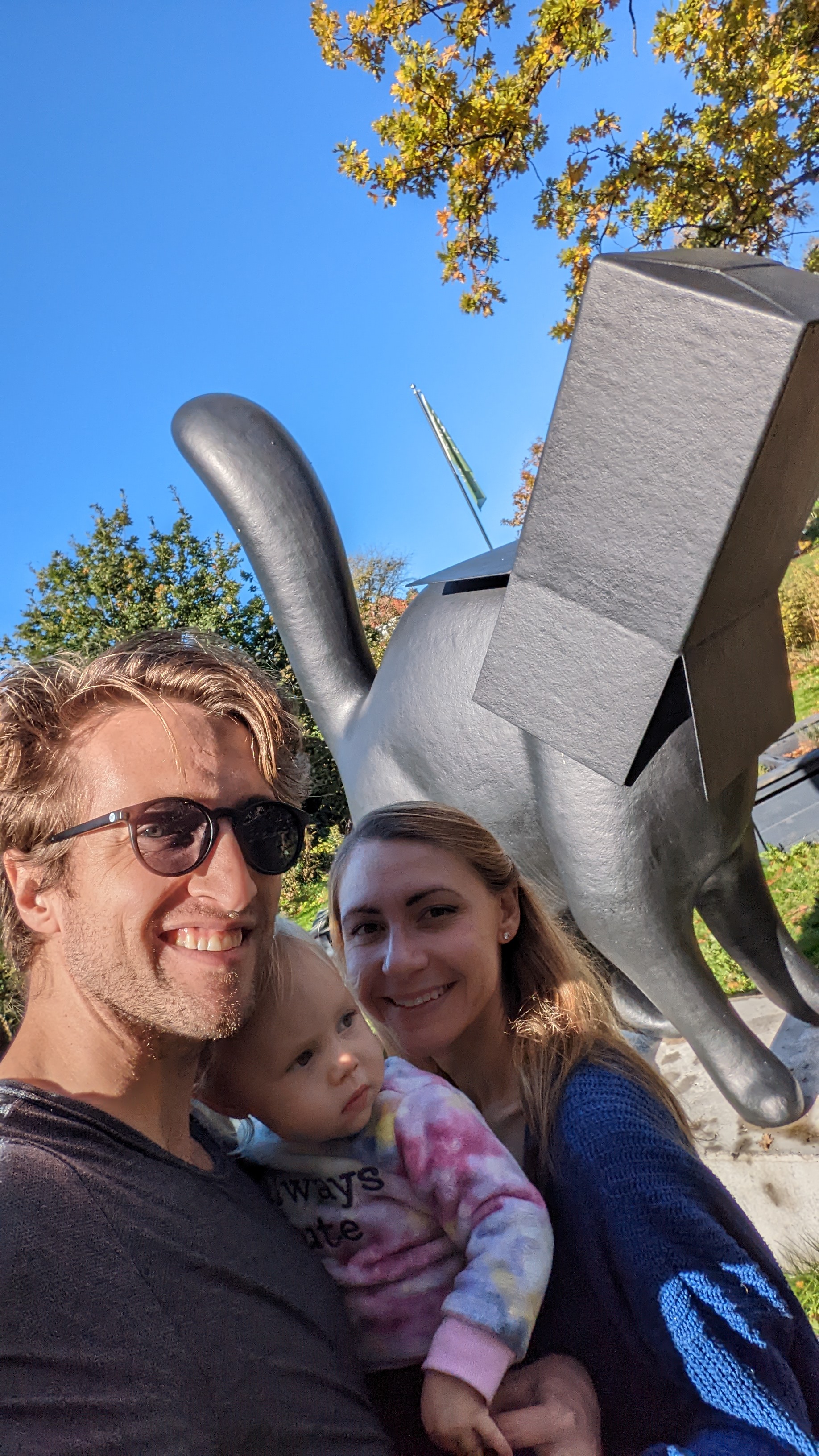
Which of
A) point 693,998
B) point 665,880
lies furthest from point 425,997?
point 693,998

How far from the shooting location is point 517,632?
1.42m

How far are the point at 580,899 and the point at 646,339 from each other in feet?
4.50

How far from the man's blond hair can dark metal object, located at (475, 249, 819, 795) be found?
46 cm

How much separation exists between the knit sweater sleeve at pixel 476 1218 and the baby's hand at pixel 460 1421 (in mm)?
20

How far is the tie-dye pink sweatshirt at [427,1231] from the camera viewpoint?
3.14 ft

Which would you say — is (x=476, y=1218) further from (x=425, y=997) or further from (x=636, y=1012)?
(x=636, y=1012)

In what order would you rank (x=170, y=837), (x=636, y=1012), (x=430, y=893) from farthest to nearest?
(x=636, y=1012)
(x=430, y=893)
(x=170, y=837)

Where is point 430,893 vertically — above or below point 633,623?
below

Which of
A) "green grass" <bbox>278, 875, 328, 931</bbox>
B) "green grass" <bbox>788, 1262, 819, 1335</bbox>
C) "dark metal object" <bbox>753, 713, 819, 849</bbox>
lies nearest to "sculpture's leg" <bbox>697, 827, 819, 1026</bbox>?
"green grass" <bbox>788, 1262, 819, 1335</bbox>

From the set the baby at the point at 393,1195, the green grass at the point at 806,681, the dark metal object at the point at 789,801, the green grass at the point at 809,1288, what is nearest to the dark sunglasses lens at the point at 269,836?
the baby at the point at 393,1195

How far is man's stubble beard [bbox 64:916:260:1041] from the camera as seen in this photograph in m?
0.98

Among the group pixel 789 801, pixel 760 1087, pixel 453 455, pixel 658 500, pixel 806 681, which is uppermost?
pixel 453 455

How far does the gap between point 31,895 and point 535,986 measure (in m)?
0.77

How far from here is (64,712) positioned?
1.06 m
